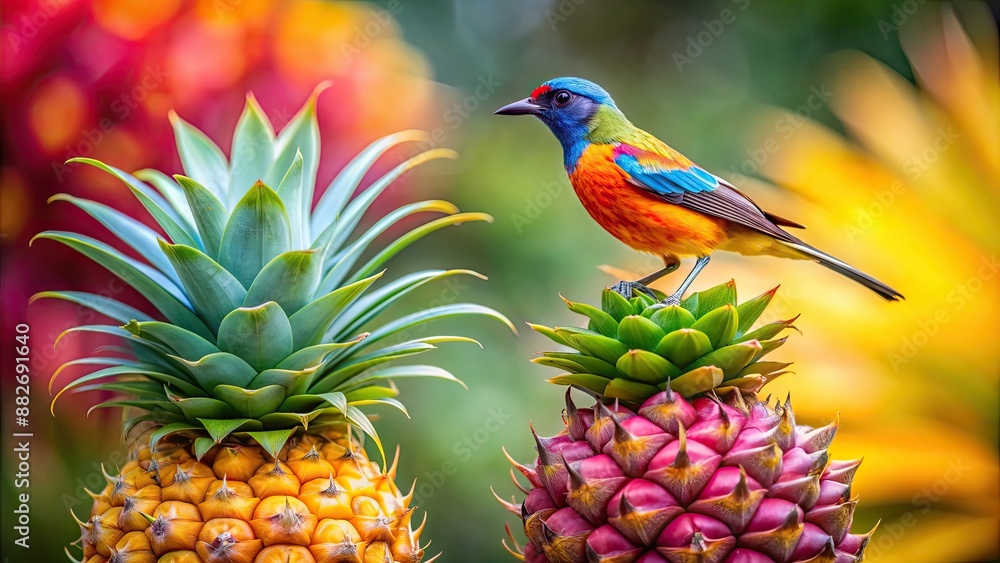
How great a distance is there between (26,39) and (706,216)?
2489 millimetres

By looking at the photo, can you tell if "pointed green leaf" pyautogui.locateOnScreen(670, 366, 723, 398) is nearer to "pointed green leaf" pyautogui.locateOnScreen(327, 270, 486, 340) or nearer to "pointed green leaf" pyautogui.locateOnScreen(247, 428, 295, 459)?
"pointed green leaf" pyautogui.locateOnScreen(327, 270, 486, 340)

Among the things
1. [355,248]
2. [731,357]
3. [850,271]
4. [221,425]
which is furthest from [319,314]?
[850,271]

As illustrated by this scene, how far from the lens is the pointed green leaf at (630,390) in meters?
1.85

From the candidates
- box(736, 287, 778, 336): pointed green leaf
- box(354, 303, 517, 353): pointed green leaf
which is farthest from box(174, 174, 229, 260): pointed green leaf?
box(736, 287, 778, 336): pointed green leaf

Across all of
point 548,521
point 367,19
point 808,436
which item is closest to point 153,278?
point 548,521

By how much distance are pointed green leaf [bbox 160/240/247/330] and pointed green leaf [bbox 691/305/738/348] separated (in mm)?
1119

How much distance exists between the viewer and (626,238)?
7.55 feet

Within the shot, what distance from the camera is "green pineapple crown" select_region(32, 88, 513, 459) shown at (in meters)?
1.98

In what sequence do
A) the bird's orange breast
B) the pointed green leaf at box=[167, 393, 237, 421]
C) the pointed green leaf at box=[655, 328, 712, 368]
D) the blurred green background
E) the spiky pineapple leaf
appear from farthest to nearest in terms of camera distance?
the blurred green background → the spiky pineapple leaf → the bird's orange breast → the pointed green leaf at box=[167, 393, 237, 421] → the pointed green leaf at box=[655, 328, 712, 368]

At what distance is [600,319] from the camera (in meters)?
1.90

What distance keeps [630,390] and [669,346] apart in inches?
5.8

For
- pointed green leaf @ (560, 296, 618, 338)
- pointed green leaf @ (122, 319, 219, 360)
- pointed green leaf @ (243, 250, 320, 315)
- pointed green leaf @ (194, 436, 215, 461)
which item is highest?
pointed green leaf @ (560, 296, 618, 338)

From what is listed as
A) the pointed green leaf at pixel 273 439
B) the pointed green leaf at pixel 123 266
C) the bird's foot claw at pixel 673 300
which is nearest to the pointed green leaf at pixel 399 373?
the pointed green leaf at pixel 273 439

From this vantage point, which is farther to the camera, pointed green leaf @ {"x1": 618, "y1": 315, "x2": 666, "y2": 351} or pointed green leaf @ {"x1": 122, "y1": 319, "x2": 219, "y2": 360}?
pointed green leaf @ {"x1": 122, "y1": 319, "x2": 219, "y2": 360}
